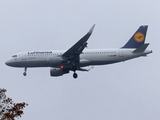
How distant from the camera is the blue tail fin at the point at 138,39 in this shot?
49969mm

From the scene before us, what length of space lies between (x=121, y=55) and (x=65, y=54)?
6.62 meters

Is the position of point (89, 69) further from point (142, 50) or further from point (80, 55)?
point (142, 50)

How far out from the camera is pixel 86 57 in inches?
1907

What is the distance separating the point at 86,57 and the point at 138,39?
23.4 feet

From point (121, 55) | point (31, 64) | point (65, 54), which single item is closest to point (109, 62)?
point (121, 55)

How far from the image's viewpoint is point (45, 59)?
48.8 m

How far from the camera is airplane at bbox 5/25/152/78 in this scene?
1869 inches

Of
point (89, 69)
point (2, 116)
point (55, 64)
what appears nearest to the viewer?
point (2, 116)

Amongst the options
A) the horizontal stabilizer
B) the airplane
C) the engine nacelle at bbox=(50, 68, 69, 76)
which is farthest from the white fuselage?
the engine nacelle at bbox=(50, 68, 69, 76)

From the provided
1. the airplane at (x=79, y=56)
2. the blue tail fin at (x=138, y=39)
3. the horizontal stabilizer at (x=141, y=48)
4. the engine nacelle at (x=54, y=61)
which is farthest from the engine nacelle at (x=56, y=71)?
the horizontal stabilizer at (x=141, y=48)

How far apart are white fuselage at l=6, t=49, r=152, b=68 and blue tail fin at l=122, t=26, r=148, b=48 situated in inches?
62.1

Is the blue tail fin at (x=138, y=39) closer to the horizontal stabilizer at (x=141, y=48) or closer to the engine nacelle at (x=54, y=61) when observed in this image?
the horizontal stabilizer at (x=141, y=48)

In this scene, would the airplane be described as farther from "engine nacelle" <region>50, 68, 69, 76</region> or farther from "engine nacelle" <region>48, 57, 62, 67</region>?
"engine nacelle" <region>50, 68, 69, 76</region>

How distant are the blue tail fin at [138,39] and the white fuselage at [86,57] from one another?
158cm
